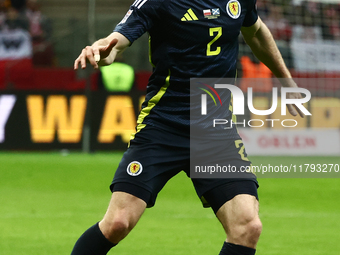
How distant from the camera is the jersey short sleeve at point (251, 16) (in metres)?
4.09

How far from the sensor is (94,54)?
3.14m

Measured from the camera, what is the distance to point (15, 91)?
12.5 m

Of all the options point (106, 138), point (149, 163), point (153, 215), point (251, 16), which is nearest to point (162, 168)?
Result: point (149, 163)

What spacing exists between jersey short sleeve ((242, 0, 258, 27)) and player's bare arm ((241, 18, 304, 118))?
0.09 m

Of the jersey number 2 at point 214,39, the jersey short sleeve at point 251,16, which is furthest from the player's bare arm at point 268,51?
the jersey number 2 at point 214,39

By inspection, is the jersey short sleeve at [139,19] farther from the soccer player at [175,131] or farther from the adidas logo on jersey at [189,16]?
the adidas logo on jersey at [189,16]

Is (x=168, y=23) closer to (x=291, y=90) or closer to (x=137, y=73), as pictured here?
(x=291, y=90)

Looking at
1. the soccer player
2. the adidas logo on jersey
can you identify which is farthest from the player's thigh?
the adidas logo on jersey

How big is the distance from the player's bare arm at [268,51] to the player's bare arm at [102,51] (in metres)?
1.11

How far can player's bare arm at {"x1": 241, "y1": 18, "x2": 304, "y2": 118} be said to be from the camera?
430 centimetres

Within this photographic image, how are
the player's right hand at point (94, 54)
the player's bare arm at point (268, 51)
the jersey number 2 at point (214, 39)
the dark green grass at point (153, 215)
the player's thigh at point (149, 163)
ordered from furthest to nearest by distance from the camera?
the dark green grass at point (153, 215)
the player's bare arm at point (268, 51)
the jersey number 2 at point (214, 39)
the player's thigh at point (149, 163)
the player's right hand at point (94, 54)

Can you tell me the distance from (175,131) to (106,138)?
29.3ft

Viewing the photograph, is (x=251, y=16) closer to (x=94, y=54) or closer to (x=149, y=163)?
(x=149, y=163)

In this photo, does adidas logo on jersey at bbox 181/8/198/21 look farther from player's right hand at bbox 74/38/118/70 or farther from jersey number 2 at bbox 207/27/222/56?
player's right hand at bbox 74/38/118/70
